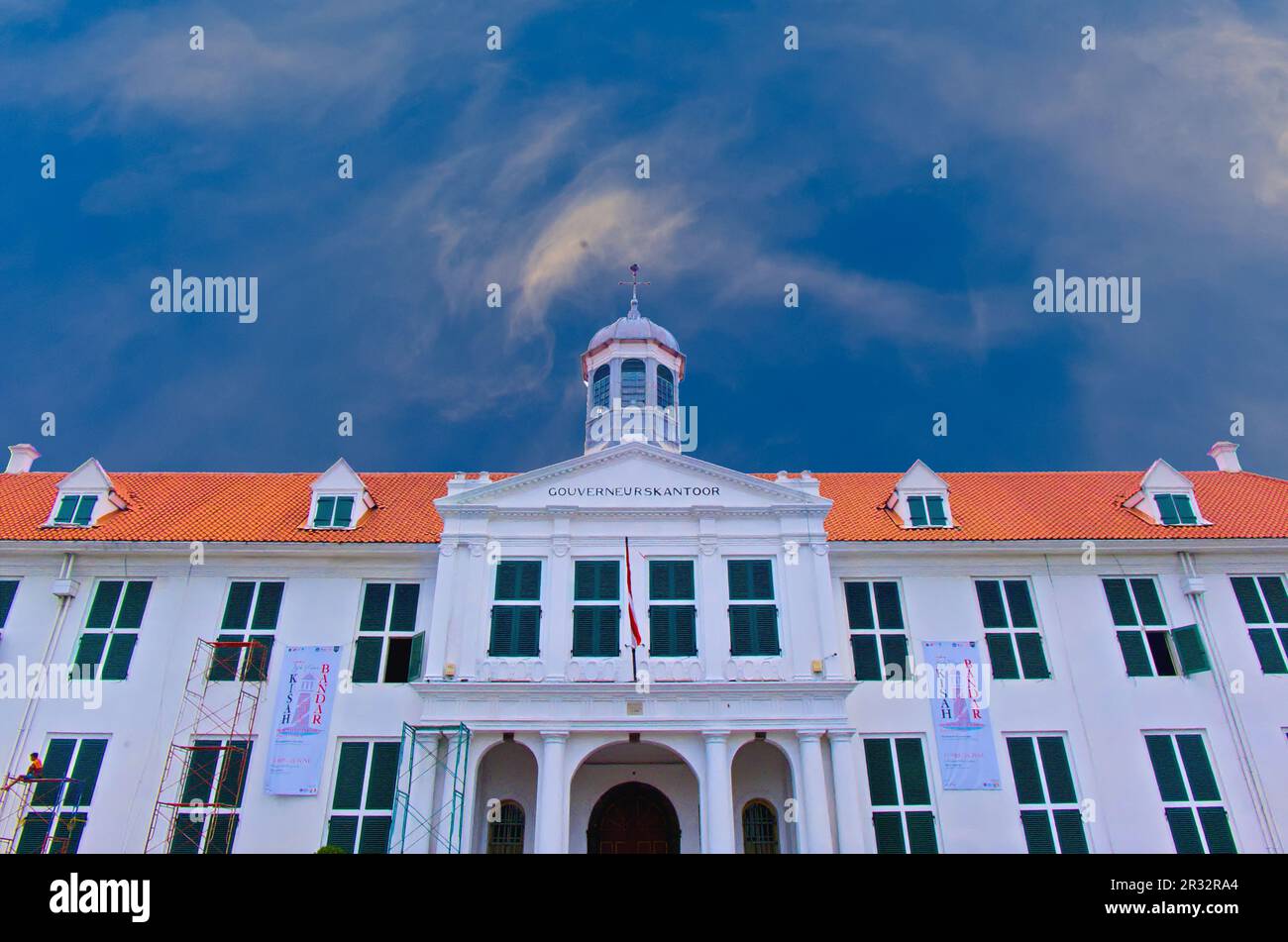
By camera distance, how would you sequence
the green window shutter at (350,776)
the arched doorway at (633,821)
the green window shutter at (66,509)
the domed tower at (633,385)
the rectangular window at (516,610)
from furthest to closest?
the domed tower at (633,385), the green window shutter at (66,509), the arched doorway at (633,821), the rectangular window at (516,610), the green window shutter at (350,776)

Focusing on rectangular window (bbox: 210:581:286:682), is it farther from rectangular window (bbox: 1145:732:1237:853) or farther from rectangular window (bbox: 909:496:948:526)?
rectangular window (bbox: 1145:732:1237:853)

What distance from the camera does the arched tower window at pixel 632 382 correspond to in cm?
2508

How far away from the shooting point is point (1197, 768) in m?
18.1

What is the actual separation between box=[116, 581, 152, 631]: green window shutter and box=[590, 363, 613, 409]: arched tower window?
42.8 ft

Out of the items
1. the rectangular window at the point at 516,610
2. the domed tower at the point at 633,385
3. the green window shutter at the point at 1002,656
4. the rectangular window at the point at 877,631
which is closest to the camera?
the rectangular window at the point at 516,610

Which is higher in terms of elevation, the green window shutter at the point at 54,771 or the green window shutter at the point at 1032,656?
the green window shutter at the point at 1032,656

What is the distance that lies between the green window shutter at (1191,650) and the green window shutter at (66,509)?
27.2 meters

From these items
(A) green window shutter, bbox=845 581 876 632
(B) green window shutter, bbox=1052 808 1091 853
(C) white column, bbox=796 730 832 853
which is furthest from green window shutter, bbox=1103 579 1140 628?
(C) white column, bbox=796 730 832 853

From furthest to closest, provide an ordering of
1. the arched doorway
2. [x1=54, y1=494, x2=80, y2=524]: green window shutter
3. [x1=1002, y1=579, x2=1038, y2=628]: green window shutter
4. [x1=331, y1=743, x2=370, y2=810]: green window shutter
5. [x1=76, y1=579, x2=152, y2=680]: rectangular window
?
[x1=54, y1=494, x2=80, y2=524]: green window shutter
[x1=1002, y1=579, x2=1038, y2=628]: green window shutter
[x1=76, y1=579, x2=152, y2=680]: rectangular window
the arched doorway
[x1=331, y1=743, x2=370, y2=810]: green window shutter

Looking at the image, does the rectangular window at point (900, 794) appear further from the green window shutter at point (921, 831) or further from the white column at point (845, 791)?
the white column at point (845, 791)

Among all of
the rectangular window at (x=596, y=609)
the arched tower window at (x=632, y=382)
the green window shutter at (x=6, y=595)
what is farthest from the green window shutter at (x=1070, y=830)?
the green window shutter at (x=6, y=595)

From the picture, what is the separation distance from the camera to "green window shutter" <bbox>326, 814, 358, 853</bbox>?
690 inches

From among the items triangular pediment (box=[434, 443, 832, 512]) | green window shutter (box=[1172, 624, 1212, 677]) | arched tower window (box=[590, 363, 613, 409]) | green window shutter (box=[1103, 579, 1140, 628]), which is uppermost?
arched tower window (box=[590, 363, 613, 409])
